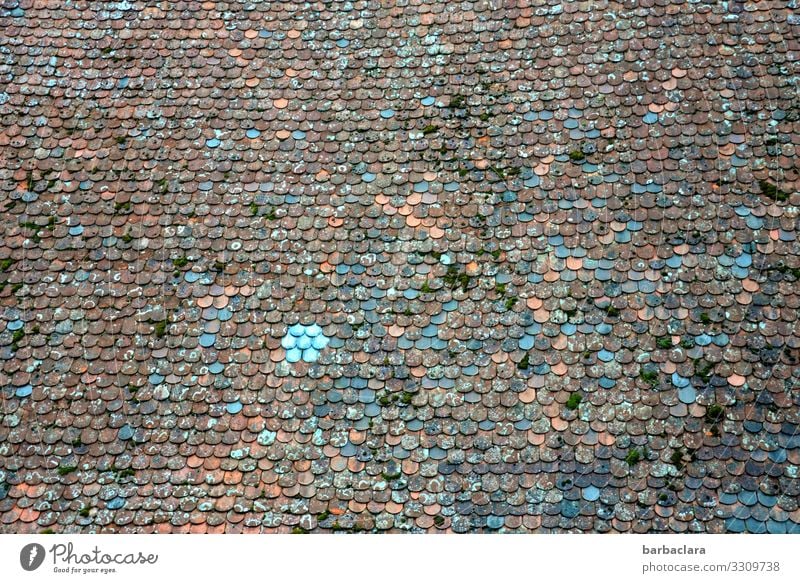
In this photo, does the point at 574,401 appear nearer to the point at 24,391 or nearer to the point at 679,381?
the point at 679,381

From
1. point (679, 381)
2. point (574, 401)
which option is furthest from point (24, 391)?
point (679, 381)

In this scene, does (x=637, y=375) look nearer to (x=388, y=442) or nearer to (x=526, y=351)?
(x=526, y=351)

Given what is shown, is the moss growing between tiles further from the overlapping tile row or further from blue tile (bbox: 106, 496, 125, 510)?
blue tile (bbox: 106, 496, 125, 510)

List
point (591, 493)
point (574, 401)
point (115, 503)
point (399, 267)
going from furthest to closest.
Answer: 1. point (399, 267)
2. point (574, 401)
3. point (115, 503)
4. point (591, 493)

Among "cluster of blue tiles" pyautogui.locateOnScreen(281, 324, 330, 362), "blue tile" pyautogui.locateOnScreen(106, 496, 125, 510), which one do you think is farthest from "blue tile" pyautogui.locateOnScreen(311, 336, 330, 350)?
"blue tile" pyautogui.locateOnScreen(106, 496, 125, 510)

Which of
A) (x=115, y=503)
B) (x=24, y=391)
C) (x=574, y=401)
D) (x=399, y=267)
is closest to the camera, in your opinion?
(x=115, y=503)

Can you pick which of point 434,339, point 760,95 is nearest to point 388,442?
point 434,339
